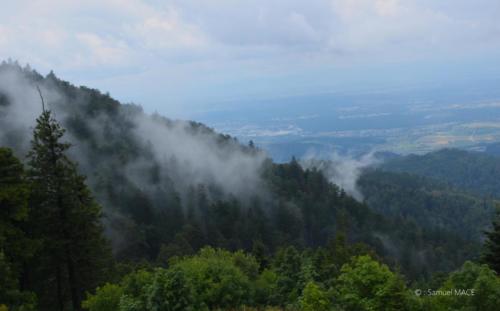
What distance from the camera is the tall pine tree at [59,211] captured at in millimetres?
19625

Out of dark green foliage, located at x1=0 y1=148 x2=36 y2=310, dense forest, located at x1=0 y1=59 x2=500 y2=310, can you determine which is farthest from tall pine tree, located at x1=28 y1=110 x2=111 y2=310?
dark green foliage, located at x1=0 y1=148 x2=36 y2=310

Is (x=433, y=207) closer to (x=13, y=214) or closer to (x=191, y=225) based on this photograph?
(x=191, y=225)

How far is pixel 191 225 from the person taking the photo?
75.4 meters

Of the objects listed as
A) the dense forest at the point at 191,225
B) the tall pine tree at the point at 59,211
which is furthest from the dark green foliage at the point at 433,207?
the tall pine tree at the point at 59,211

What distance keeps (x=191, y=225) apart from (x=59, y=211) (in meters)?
56.3

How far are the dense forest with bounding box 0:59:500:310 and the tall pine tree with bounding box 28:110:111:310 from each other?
0.18 ft

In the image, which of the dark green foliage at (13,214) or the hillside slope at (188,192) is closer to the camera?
the dark green foliage at (13,214)

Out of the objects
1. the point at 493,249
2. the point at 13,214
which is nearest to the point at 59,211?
the point at 13,214

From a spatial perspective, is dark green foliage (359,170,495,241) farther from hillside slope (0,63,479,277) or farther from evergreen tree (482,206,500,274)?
evergreen tree (482,206,500,274)

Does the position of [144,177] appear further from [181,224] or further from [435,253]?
[435,253]

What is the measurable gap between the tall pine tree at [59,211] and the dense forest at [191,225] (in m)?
0.06

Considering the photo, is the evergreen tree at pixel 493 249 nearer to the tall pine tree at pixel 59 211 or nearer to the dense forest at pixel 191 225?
the dense forest at pixel 191 225

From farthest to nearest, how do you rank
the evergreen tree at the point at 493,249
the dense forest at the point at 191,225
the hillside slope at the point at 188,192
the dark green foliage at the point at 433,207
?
1. the dark green foliage at the point at 433,207
2. the hillside slope at the point at 188,192
3. the evergreen tree at the point at 493,249
4. the dense forest at the point at 191,225

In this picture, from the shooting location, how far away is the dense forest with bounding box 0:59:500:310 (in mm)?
13469
